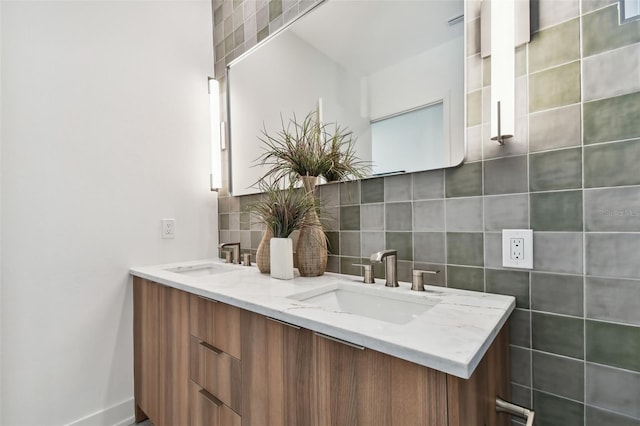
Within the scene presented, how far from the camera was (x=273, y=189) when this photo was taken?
4.61 feet

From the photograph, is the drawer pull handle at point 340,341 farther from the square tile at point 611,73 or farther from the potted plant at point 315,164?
the square tile at point 611,73

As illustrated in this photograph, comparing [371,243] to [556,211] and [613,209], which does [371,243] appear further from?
[613,209]

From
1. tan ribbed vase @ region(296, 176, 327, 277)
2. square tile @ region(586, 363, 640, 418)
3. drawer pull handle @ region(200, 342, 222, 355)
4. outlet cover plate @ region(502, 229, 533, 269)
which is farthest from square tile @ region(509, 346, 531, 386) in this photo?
drawer pull handle @ region(200, 342, 222, 355)

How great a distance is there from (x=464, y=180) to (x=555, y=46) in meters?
0.43

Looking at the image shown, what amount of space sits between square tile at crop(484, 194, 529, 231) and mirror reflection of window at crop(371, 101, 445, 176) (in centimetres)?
22

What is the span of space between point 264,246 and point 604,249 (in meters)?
Answer: 1.12

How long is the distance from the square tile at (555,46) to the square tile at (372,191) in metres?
0.58

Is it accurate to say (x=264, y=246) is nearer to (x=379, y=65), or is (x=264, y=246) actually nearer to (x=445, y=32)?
(x=379, y=65)

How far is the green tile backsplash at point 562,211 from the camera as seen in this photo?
74cm

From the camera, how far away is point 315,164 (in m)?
1.28

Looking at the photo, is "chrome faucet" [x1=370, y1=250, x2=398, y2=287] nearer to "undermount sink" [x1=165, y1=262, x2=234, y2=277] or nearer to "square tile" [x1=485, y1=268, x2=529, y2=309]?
"square tile" [x1=485, y1=268, x2=529, y2=309]

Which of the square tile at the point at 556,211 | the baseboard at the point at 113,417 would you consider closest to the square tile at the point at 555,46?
the square tile at the point at 556,211

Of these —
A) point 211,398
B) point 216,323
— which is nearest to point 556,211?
point 216,323

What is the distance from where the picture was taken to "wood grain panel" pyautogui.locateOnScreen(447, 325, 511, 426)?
50cm
